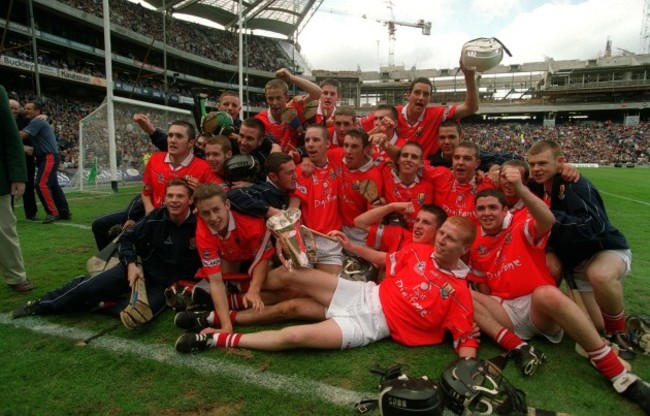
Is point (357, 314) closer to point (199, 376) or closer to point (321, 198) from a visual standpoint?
point (199, 376)

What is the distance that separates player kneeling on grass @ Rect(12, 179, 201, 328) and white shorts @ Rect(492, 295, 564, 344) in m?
2.69

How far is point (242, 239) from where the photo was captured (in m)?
3.49

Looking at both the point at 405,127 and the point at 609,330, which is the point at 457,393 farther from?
the point at 405,127

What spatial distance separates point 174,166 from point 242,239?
1.38 metres

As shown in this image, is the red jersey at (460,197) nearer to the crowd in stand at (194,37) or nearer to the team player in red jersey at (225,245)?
the team player in red jersey at (225,245)

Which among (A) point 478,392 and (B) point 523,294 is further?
(B) point 523,294

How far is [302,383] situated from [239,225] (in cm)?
154

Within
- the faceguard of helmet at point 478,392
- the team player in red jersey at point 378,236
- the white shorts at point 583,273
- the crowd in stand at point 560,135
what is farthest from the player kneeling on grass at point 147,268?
the crowd in stand at point 560,135

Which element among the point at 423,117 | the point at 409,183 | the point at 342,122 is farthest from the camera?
the point at 423,117

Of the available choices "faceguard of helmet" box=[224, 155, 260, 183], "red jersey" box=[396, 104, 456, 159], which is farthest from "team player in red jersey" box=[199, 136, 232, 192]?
"red jersey" box=[396, 104, 456, 159]

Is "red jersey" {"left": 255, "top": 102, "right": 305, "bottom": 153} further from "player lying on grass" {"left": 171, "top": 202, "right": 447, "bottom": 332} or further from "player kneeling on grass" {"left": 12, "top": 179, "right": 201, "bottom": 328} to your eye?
"player lying on grass" {"left": 171, "top": 202, "right": 447, "bottom": 332}

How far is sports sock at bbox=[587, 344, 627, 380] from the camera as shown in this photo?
7.92 feet

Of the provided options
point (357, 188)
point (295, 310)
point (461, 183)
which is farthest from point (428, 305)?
point (357, 188)

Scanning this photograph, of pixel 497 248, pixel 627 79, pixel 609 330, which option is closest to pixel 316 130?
pixel 497 248
